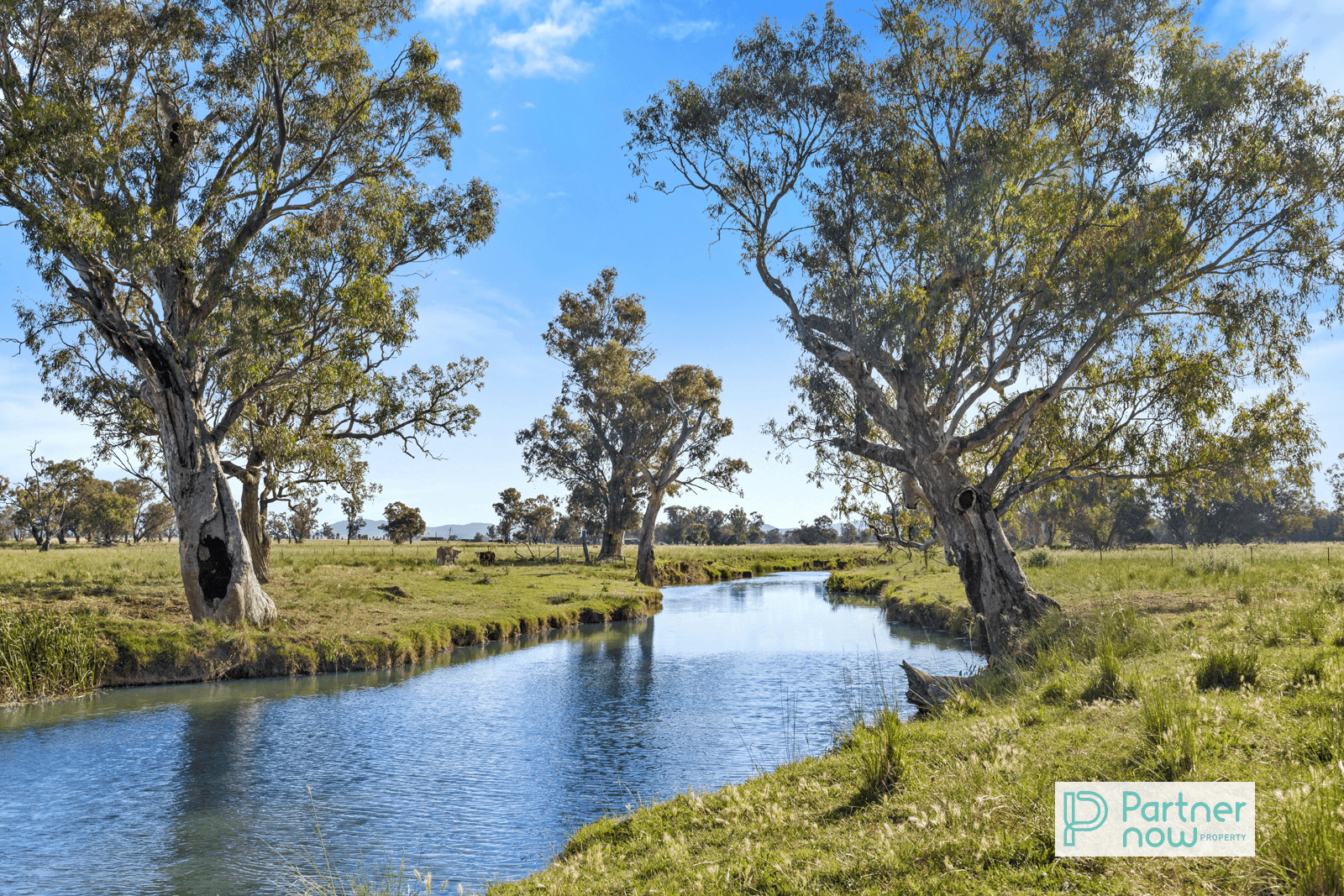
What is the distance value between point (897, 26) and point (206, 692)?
2391cm

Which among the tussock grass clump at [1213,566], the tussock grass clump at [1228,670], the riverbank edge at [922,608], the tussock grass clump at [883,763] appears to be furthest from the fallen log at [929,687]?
the tussock grass clump at [1213,566]

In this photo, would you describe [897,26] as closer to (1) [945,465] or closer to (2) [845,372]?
(2) [845,372]

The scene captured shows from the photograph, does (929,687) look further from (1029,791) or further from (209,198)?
(209,198)

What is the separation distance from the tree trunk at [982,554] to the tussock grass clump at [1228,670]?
8.48 m

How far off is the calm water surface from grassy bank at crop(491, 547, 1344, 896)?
8.37 feet

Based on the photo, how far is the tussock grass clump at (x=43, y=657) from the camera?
17656mm

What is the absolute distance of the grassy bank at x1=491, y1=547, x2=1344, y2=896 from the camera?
4.81 meters

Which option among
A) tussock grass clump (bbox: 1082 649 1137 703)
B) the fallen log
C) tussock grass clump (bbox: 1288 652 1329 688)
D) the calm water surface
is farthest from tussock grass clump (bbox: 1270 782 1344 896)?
the fallen log

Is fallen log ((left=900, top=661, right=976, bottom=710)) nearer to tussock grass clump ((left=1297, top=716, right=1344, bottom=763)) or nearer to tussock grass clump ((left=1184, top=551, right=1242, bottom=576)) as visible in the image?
tussock grass clump ((left=1297, top=716, right=1344, bottom=763))

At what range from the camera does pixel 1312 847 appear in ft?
13.7

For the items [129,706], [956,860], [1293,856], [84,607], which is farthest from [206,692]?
[1293,856]

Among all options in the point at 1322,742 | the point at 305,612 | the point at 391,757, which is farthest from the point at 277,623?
the point at 1322,742

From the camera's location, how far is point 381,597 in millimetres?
30453

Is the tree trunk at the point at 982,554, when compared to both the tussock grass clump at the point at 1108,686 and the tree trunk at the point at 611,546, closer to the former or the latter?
the tussock grass clump at the point at 1108,686
